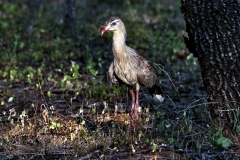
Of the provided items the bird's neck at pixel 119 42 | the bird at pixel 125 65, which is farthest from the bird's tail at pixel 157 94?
the bird's neck at pixel 119 42

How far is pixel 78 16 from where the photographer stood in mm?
14461

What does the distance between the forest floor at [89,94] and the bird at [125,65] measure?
0.30 m

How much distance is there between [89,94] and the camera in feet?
27.3

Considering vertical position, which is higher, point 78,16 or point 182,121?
point 78,16

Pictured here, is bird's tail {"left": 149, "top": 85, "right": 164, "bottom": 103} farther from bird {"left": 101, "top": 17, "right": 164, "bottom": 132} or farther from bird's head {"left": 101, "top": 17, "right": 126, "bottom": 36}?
bird's head {"left": 101, "top": 17, "right": 126, "bottom": 36}

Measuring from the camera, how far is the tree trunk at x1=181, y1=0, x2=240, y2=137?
19.9ft

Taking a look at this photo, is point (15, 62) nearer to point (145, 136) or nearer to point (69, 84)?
point (69, 84)

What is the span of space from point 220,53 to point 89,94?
2838mm

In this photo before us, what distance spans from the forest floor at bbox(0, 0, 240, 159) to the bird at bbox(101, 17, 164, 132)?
0.99 feet

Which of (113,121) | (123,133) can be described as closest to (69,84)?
(113,121)

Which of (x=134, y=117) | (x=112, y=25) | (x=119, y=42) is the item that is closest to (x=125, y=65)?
(x=119, y=42)

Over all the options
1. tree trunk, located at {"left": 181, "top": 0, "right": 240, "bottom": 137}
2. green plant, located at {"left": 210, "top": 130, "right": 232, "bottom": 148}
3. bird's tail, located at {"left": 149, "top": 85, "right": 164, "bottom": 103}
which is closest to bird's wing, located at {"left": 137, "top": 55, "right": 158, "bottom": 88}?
bird's tail, located at {"left": 149, "top": 85, "right": 164, "bottom": 103}

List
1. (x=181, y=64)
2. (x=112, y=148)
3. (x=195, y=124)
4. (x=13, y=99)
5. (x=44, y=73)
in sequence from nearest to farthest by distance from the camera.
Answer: (x=112, y=148) → (x=195, y=124) → (x=13, y=99) → (x=44, y=73) → (x=181, y=64)

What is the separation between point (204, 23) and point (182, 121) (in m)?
1.23
